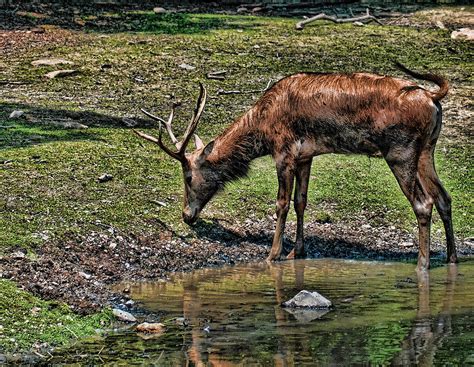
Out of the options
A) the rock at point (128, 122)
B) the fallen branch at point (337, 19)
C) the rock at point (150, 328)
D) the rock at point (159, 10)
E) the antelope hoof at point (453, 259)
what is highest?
the rock at point (159, 10)

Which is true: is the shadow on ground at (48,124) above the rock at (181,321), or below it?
above

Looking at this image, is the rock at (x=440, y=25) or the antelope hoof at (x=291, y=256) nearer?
the antelope hoof at (x=291, y=256)

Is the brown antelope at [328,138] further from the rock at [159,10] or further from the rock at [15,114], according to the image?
the rock at [159,10]

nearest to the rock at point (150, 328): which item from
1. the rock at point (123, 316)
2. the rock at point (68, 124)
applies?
the rock at point (123, 316)

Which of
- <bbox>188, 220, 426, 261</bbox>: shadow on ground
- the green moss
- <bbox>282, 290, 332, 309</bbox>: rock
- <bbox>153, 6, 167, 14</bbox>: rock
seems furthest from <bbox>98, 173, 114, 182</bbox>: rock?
<bbox>153, 6, 167, 14</bbox>: rock

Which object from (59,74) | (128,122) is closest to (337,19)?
(59,74)

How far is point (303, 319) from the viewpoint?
34.2 ft

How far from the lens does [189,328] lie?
1012 cm

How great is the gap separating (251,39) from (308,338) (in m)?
13.3

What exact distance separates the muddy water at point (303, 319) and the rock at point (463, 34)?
10473 mm

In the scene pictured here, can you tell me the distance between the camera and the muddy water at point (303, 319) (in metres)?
9.13

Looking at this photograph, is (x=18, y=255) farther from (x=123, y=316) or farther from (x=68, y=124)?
(x=68, y=124)

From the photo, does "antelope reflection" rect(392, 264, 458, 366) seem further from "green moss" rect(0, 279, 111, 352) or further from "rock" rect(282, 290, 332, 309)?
"green moss" rect(0, 279, 111, 352)

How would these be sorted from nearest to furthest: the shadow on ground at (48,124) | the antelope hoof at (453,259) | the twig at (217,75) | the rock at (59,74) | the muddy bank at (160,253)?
the muddy bank at (160,253) < the antelope hoof at (453,259) < the shadow on ground at (48,124) < the rock at (59,74) < the twig at (217,75)
